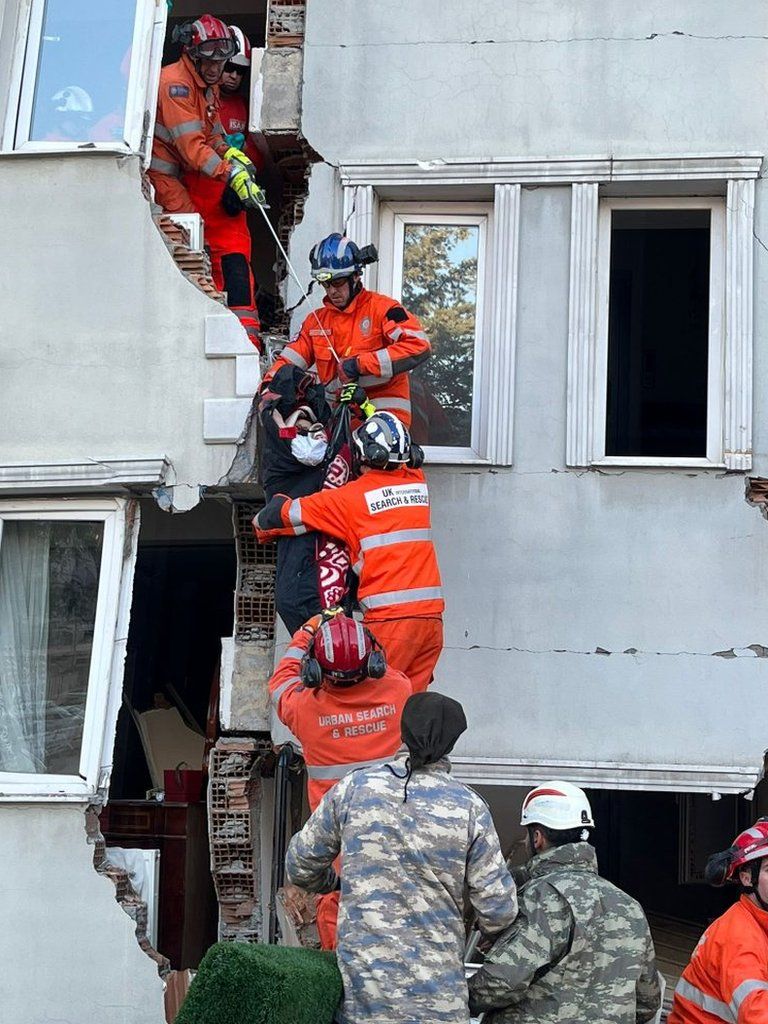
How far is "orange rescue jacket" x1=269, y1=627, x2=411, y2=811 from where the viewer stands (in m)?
6.78

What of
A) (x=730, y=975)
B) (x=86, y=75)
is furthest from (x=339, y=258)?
(x=730, y=975)

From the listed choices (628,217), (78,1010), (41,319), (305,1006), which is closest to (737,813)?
(628,217)

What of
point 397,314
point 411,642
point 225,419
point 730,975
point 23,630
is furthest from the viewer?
point 23,630

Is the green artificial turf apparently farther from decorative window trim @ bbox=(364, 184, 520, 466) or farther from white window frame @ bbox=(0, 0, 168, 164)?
white window frame @ bbox=(0, 0, 168, 164)

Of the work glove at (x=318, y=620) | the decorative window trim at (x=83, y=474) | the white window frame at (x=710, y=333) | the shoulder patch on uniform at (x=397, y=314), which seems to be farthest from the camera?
the white window frame at (x=710, y=333)

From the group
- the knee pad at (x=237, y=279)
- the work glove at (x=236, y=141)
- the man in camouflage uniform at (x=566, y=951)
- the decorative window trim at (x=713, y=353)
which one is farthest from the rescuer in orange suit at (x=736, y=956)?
the work glove at (x=236, y=141)

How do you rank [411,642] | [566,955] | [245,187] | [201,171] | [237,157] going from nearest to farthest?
[566,955], [411,642], [245,187], [237,157], [201,171]

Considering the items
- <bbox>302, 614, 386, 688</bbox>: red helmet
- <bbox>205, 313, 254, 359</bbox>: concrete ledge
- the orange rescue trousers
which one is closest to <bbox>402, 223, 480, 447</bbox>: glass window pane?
<bbox>205, 313, 254, 359</bbox>: concrete ledge

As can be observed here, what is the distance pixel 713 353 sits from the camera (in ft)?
29.4

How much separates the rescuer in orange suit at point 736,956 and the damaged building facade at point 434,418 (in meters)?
1.85

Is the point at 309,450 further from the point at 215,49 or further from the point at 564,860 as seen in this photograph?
the point at 564,860

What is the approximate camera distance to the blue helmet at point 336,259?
27.3 feet

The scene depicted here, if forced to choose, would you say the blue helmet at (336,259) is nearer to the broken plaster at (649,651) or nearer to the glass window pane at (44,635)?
the glass window pane at (44,635)

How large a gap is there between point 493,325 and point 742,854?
11.7ft
